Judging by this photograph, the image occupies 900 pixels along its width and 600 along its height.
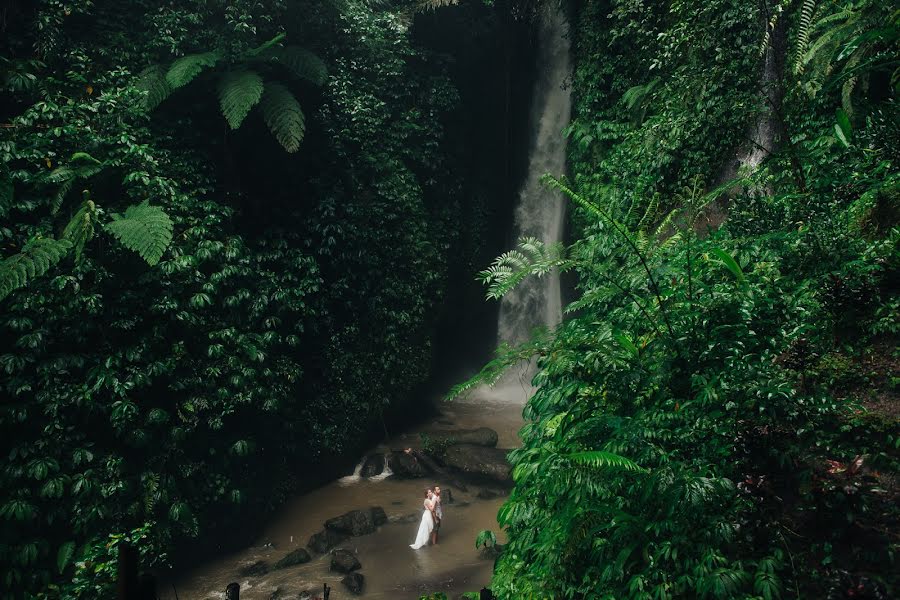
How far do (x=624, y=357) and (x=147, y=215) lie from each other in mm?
5851

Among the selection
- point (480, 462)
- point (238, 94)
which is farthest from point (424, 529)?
point (238, 94)

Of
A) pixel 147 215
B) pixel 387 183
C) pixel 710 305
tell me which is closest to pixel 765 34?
pixel 710 305

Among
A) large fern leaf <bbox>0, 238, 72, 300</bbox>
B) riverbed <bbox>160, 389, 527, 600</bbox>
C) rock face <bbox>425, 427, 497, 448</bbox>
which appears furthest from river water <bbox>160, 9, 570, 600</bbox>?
large fern leaf <bbox>0, 238, 72, 300</bbox>

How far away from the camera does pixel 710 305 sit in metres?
4.38

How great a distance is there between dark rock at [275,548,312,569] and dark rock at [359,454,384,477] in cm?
273

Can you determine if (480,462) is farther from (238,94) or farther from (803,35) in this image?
(803,35)

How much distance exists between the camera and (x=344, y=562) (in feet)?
26.2

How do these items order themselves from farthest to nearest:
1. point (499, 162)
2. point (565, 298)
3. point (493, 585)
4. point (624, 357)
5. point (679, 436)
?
1. point (499, 162)
2. point (565, 298)
3. point (493, 585)
4. point (624, 357)
5. point (679, 436)

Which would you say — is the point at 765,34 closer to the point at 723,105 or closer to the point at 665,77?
the point at 723,105

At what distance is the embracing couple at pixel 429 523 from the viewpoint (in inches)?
337

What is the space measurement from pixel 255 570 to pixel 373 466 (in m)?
3.37

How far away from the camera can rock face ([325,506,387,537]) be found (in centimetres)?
896

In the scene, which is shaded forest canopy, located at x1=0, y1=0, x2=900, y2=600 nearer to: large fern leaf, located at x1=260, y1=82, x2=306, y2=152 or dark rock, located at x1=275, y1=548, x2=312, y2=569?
large fern leaf, located at x1=260, y1=82, x2=306, y2=152

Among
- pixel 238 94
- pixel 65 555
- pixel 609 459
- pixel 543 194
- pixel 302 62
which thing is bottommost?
pixel 65 555
